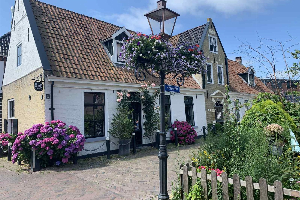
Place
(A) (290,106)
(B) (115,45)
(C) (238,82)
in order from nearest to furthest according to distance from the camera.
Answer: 1. (A) (290,106)
2. (B) (115,45)
3. (C) (238,82)

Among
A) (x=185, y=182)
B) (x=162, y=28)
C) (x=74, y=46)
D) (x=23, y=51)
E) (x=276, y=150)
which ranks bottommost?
(x=185, y=182)

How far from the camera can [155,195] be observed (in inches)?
207

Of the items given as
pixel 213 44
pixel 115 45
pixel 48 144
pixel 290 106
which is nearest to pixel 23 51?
pixel 115 45

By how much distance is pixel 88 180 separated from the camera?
21.4 feet

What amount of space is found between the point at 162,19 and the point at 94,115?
6.56 m

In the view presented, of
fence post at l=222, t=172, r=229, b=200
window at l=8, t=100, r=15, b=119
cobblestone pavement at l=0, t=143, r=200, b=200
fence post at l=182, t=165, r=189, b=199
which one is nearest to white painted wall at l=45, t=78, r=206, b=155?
cobblestone pavement at l=0, t=143, r=200, b=200

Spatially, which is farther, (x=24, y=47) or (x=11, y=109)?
(x=11, y=109)

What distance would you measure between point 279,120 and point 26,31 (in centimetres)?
1119

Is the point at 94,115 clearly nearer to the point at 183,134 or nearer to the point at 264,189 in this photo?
the point at 183,134

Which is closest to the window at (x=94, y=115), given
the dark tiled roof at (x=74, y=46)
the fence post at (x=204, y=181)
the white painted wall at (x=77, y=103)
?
the white painted wall at (x=77, y=103)

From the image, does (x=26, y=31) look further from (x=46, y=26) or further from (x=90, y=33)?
(x=90, y=33)

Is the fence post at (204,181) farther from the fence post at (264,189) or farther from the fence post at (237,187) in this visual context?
the fence post at (264,189)

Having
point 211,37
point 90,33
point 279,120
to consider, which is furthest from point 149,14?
point 211,37

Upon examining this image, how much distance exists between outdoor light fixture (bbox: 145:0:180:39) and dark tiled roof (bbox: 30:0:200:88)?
5.54m
